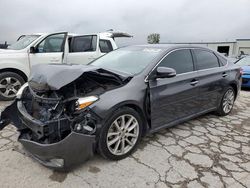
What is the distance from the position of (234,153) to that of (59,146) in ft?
8.03

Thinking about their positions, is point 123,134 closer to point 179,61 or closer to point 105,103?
point 105,103

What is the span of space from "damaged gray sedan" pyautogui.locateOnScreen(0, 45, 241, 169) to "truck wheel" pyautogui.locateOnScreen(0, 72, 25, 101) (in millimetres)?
2580

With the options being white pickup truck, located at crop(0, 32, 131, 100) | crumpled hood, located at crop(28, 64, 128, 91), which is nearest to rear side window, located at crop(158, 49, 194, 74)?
crumpled hood, located at crop(28, 64, 128, 91)

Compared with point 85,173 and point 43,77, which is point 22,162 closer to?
point 85,173

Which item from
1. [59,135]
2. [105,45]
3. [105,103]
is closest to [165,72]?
[105,103]

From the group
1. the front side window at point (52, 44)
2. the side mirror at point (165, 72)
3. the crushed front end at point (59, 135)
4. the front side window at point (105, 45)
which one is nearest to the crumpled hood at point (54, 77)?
the crushed front end at point (59, 135)

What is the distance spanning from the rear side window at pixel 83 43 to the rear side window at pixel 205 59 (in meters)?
3.94

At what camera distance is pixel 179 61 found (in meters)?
3.61

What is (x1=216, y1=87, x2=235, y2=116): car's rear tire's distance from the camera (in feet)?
14.8

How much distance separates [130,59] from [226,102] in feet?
8.07

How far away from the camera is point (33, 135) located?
262 centimetres

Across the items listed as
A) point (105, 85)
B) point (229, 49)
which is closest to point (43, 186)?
point (105, 85)

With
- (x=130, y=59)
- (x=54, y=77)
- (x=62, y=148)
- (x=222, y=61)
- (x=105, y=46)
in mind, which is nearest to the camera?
(x=62, y=148)

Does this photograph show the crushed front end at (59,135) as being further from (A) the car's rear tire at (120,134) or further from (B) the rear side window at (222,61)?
(B) the rear side window at (222,61)
